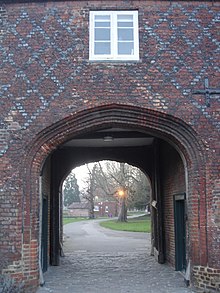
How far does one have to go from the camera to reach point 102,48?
36.2ft

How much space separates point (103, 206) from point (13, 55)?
81.2 m

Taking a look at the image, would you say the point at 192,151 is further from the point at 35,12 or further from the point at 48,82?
the point at 35,12

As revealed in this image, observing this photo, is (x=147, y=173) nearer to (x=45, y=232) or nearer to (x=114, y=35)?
(x=45, y=232)

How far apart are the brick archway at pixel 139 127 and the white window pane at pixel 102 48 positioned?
1451 mm

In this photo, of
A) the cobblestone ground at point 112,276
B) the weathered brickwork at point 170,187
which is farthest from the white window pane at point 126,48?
the cobblestone ground at point 112,276

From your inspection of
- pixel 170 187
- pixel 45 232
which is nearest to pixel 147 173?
pixel 170 187

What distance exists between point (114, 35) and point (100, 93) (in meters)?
1.61

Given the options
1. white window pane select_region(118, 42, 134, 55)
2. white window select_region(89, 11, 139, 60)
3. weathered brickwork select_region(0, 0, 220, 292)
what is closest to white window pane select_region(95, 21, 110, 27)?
white window select_region(89, 11, 139, 60)

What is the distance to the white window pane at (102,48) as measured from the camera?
11.0m

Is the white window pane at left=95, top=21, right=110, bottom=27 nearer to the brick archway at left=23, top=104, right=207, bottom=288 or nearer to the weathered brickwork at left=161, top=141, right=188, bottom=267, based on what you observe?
the brick archway at left=23, top=104, right=207, bottom=288

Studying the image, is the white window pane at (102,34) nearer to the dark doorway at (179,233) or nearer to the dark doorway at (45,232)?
the dark doorway at (179,233)

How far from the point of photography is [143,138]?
15.3 metres

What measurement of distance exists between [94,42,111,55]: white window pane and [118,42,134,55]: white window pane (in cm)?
28

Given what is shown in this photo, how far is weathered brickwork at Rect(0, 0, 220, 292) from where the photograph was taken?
1030cm
